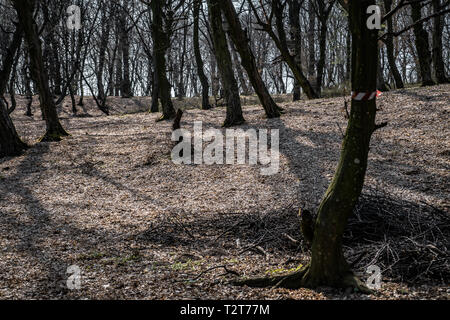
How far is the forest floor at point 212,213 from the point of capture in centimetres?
398

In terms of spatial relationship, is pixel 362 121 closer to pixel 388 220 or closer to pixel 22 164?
pixel 388 220

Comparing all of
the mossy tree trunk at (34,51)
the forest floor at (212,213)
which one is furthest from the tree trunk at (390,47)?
the mossy tree trunk at (34,51)

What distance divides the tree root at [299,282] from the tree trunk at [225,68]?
8.15 meters

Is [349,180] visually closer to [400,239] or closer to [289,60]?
[400,239]

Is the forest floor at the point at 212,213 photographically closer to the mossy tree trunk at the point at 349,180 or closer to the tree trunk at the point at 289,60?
the mossy tree trunk at the point at 349,180

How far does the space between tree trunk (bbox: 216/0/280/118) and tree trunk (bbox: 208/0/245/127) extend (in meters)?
0.41

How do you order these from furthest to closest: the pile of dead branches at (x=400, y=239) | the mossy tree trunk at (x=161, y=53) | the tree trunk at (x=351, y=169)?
the mossy tree trunk at (x=161, y=53) < the pile of dead branches at (x=400, y=239) < the tree trunk at (x=351, y=169)

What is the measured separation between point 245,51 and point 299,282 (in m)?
8.77

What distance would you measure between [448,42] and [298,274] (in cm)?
3264

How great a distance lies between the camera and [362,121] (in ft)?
10.6

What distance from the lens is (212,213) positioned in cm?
630

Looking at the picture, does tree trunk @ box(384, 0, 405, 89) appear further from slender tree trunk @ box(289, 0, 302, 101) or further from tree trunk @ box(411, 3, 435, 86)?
slender tree trunk @ box(289, 0, 302, 101)

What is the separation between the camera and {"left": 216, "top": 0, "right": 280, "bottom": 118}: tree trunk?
11.1 m

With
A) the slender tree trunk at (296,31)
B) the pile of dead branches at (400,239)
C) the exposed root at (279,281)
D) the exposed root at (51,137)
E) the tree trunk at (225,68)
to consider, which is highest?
the slender tree trunk at (296,31)
